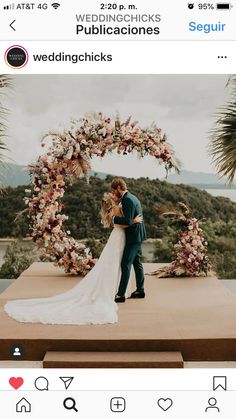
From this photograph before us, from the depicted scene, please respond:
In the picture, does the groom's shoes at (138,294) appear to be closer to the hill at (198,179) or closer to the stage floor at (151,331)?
the stage floor at (151,331)

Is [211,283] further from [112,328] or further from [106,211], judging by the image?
[112,328]

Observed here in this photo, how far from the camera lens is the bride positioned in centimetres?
440

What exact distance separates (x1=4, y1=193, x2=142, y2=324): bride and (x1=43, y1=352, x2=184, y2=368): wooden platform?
73 cm
